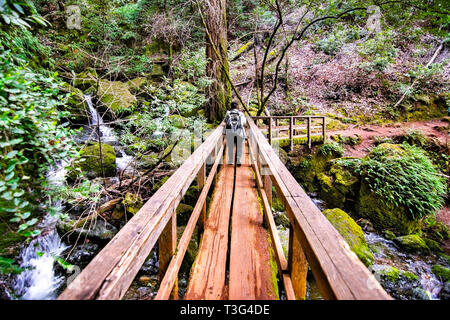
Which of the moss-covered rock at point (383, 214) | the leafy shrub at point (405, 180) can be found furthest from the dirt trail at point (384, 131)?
the moss-covered rock at point (383, 214)

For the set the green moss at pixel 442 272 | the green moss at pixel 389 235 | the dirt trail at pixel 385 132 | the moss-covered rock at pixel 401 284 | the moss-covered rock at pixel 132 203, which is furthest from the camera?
the dirt trail at pixel 385 132

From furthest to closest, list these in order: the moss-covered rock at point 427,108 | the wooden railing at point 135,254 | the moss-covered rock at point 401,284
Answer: the moss-covered rock at point 427,108, the moss-covered rock at point 401,284, the wooden railing at point 135,254

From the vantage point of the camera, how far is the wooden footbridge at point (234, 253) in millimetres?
820

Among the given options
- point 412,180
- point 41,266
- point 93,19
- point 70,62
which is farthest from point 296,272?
point 93,19

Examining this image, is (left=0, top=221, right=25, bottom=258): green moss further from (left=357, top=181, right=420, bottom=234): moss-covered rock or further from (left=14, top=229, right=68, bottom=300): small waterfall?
(left=357, top=181, right=420, bottom=234): moss-covered rock

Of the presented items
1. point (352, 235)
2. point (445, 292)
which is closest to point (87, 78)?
point (352, 235)

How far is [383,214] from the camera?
6.20m

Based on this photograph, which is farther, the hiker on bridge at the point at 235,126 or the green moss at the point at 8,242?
the hiker on bridge at the point at 235,126

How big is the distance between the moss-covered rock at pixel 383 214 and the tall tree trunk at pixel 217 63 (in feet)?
18.5

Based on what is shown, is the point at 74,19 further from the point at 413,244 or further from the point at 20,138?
the point at 413,244

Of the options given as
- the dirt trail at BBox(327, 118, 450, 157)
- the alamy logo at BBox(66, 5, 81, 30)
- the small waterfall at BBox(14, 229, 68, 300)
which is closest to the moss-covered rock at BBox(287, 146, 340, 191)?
the dirt trail at BBox(327, 118, 450, 157)

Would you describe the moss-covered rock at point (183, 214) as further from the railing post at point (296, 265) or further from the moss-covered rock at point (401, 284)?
the moss-covered rock at point (401, 284)

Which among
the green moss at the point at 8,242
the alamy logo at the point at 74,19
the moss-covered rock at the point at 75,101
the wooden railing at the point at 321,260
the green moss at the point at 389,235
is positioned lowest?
the green moss at the point at 389,235
